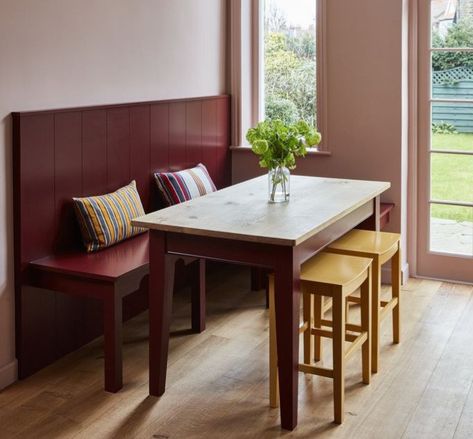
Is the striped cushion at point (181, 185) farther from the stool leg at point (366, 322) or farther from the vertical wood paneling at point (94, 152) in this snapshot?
the stool leg at point (366, 322)

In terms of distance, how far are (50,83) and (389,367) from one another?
2.07m

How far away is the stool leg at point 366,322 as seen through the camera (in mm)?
3354

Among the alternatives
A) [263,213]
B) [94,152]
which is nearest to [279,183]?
[263,213]

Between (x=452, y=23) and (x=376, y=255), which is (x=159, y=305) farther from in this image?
(x=452, y=23)

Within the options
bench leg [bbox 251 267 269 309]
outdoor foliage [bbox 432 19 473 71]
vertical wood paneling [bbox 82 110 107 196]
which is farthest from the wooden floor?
outdoor foliage [bbox 432 19 473 71]

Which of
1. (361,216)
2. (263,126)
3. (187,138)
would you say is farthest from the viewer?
(187,138)

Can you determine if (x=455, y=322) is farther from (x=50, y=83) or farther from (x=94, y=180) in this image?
(x=50, y=83)

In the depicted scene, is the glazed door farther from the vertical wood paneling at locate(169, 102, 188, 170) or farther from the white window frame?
the vertical wood paneling at locate(169, 102, 188, 170)

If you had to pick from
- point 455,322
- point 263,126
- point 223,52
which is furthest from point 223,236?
point 223,52

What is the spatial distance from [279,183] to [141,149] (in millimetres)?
1007

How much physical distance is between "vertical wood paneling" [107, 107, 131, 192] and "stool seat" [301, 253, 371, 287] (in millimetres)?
1216

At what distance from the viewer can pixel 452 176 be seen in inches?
193

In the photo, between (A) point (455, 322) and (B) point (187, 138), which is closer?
(A) point (455, 322)

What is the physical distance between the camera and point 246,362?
3666mm
